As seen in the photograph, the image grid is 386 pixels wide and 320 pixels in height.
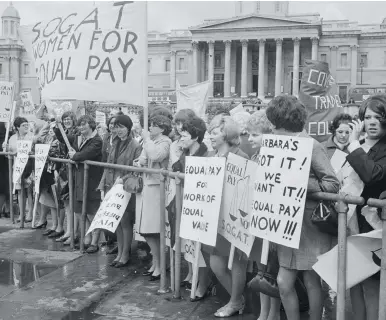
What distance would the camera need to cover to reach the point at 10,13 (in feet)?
302

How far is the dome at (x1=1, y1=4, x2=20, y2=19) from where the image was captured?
3590 inches

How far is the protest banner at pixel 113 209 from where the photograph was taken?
5883 millimetres

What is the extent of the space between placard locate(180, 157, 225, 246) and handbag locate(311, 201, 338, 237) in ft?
3.34

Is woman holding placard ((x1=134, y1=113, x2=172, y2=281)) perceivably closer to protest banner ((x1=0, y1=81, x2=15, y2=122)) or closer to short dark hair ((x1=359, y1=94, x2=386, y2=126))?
short dark hair ((x1=359, y1=94, x2=386, y2=126))

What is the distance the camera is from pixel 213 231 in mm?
4383

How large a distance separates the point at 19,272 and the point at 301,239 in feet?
11.6

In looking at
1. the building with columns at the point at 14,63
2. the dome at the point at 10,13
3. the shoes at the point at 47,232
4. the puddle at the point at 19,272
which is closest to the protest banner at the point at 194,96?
the shoes at the point at 47,232

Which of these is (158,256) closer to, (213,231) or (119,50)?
(213,231)

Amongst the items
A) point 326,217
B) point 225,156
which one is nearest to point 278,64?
point 225,156

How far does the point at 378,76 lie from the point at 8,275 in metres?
74.4

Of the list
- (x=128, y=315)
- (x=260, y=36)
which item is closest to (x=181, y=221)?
(x=128, y=315)

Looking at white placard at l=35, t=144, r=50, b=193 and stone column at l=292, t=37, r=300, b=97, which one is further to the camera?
stone column at l=292, t=37, r=300, b=97

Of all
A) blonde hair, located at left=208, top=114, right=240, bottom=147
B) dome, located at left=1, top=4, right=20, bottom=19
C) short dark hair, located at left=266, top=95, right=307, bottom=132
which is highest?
dome, located at left=1, top=4, right=20, bottom=19

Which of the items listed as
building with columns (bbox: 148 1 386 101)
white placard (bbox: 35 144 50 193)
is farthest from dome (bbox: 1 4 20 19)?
white placard (bbox: 35 144 50 193)
